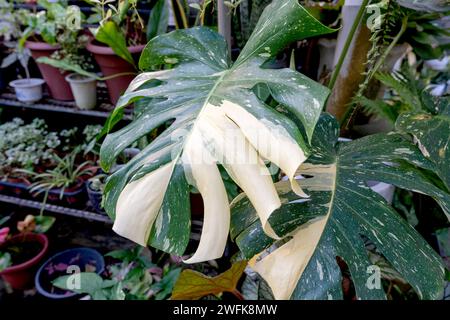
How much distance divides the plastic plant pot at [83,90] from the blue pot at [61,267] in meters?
0.58

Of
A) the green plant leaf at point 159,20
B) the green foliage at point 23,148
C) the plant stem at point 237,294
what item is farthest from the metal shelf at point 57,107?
the plant stem at point 237,294

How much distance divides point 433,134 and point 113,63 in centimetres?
104

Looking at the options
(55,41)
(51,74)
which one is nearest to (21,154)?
(51,74)

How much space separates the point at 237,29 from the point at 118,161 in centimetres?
Result: 70

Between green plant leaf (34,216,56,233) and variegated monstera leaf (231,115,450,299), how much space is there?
1205 mm

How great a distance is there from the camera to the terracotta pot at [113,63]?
4.09 feet

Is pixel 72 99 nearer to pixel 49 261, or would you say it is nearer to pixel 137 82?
pixel 49 261

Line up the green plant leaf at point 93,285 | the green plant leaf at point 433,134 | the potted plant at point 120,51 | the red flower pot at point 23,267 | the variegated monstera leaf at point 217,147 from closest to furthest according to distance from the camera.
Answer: the variegated monstera leaf at point 217,147
the green plant leaf at point 433,134
the green plant leaf at point 93,285
the potted plant at point 120,51
the red flower pot at point 23,267

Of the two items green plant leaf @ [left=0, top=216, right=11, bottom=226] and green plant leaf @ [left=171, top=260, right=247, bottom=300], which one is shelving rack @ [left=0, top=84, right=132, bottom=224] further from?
green plant leaf @ [left=171, top=260, right=247, bottom=300]

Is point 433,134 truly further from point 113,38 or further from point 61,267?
point 61,267

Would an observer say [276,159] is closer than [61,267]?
Yes

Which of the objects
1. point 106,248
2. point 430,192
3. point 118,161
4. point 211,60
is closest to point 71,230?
point 106,248

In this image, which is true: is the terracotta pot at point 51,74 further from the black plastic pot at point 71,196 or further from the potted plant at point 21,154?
the black plastic pot at point 71,196

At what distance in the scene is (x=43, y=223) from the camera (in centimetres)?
153
